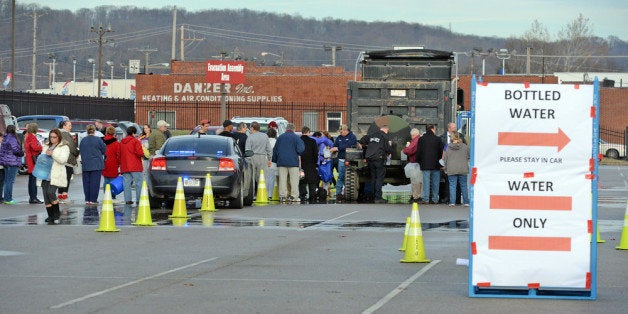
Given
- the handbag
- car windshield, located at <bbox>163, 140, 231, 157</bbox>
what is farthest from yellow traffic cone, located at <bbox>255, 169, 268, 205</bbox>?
the handbag

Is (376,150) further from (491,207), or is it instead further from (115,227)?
(491,207)

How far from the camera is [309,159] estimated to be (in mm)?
29312

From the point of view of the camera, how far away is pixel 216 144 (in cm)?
2581

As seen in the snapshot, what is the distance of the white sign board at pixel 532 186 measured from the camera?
478 inches

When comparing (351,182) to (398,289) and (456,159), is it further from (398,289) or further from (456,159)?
(398,289)

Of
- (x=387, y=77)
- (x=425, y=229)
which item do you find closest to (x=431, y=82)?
(x=387, y=77)

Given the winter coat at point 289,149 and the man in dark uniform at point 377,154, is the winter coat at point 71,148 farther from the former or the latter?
the man in dark uniform at point 377,154

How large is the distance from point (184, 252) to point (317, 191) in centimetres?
1492

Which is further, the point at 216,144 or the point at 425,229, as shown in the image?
the point at 216,144

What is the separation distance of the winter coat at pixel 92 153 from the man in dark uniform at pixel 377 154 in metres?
5.97

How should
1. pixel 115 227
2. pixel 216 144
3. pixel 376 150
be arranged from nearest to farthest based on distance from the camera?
pixel 115 227
pixel 216 144
pixel 376 150

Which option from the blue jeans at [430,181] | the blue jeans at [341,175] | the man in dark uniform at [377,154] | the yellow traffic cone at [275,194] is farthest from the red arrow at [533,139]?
the blue jeans at [341,175]

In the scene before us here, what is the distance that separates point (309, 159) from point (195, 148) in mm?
4531

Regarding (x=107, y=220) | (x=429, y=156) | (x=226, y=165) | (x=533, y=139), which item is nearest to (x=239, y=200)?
(x=226, y=165)
